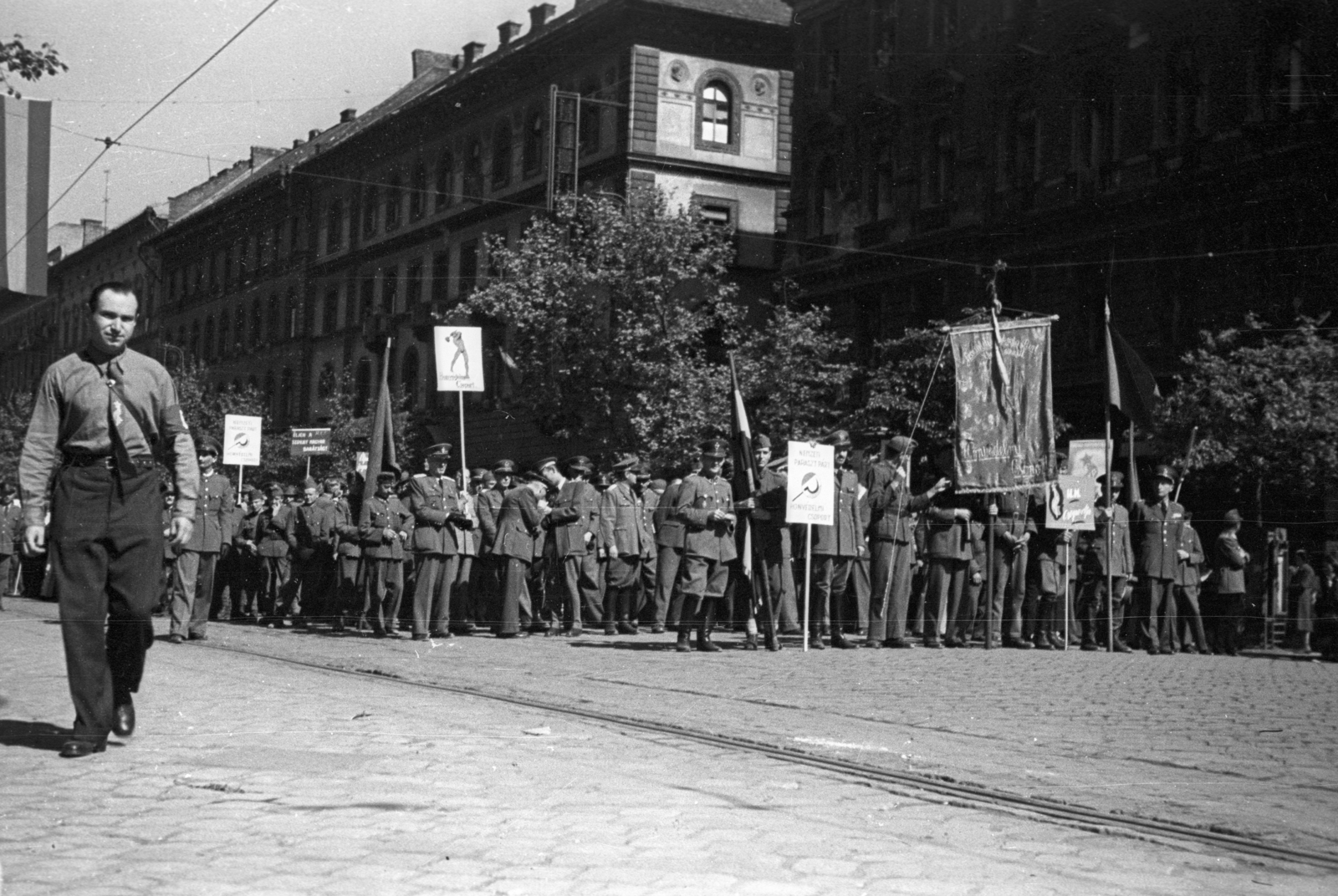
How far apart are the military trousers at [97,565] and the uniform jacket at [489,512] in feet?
38.4

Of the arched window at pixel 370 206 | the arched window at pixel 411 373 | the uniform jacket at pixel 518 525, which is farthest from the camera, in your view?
the arched window at pixel 370 206

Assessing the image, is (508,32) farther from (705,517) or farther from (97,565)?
(97,565)

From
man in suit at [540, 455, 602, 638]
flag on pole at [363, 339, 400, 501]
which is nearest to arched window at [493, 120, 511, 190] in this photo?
flag on pole at [363, 339, 400, 501]

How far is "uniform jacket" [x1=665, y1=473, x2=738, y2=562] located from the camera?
15398mm

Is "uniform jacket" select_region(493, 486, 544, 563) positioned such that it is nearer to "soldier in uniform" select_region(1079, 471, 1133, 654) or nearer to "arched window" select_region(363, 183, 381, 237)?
"soldier in uniform" select_region(1079, 471, 1133, 654)

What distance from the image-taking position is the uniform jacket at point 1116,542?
19.0 m

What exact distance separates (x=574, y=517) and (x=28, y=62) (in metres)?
8.35

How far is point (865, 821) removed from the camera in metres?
6.28

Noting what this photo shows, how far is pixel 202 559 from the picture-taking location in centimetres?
1662

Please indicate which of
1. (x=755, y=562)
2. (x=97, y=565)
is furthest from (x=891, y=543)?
(x=97, y=565)

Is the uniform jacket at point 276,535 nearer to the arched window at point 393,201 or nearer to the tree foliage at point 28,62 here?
the tree foliage at point 28,62

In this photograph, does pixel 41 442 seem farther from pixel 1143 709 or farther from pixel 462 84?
pixel 462 84

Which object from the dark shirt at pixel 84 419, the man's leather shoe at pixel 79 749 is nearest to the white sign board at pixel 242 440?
the dark shirt at pixel 84 419

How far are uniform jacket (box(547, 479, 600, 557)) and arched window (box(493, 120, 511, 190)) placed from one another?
112 ft
